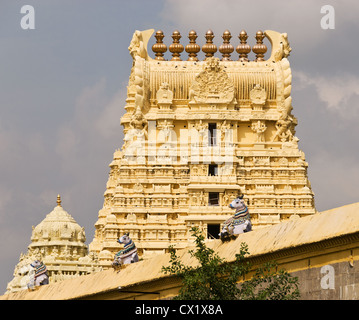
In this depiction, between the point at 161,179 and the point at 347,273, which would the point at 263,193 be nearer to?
the point at 161,179

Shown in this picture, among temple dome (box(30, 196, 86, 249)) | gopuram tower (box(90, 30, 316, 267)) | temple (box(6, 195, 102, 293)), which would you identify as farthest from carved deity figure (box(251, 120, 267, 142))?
temple dome (box(30, 196, 86, 249))

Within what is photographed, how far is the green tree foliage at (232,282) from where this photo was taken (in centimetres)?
3666

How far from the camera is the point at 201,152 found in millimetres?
81625

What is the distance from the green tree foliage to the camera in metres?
36.7

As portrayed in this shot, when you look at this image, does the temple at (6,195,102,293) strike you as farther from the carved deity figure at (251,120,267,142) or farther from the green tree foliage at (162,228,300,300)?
the green tree foliage at (162,228,300,300)

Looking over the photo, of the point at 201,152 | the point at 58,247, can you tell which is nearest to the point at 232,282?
the point at 201,152

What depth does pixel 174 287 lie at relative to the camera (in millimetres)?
43281

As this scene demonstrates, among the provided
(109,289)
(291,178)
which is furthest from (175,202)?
(109,289)

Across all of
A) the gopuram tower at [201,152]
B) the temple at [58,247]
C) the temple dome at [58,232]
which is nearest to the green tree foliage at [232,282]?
the gopuram tower at [201,152]

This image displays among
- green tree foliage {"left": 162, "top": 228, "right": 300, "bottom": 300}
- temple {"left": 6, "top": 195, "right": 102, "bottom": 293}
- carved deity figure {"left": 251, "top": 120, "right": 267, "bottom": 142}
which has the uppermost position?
Answer: carved deity figure {"left": 251, "top": 120, "right": 267, "bottom": 142}

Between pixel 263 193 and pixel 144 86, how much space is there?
30.1ft

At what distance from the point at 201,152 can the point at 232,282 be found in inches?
1734

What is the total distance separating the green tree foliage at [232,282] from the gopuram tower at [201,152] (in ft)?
131

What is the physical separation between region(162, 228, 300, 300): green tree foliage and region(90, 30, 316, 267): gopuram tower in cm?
3995
